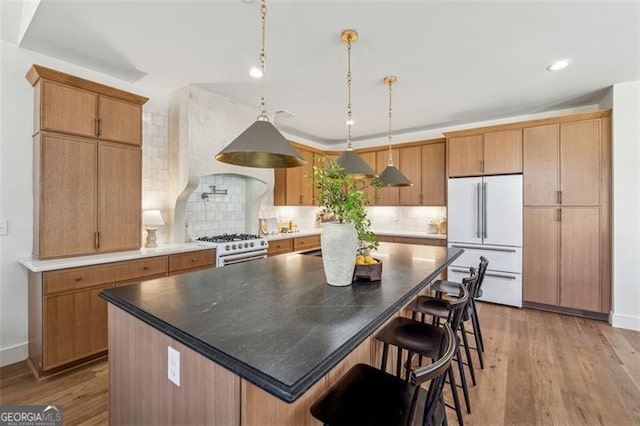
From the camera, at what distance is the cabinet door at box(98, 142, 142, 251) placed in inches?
110

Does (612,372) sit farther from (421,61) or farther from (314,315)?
(421,61)

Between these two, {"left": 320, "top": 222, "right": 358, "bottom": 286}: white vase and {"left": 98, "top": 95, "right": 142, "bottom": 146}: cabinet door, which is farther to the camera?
{"left": 98, "top": 95, "right": 142, "bottom": 146}: cabinet door

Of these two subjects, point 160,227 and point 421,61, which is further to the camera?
point 160,227

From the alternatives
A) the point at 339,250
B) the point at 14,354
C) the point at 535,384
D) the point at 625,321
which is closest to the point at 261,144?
the point at 339,250

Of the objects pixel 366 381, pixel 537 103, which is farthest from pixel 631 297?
pixel 366 381

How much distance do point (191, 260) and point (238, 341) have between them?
2.53 metres

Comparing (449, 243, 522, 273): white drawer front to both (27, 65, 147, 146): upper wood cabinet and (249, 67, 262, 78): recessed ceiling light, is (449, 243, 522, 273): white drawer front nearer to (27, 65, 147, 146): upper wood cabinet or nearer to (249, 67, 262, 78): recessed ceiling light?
(249, 67, 262, 78): recessed ceiling light

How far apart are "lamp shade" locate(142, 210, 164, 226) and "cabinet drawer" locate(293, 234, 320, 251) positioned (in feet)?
6.86

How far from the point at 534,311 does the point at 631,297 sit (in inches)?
37.8

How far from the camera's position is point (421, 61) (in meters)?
2.82

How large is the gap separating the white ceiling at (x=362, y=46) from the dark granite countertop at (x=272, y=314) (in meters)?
1.88

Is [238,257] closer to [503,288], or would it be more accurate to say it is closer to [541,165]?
[503,288]

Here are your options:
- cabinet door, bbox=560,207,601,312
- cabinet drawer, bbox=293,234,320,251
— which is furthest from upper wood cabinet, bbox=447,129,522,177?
cabinet drawer, bbox=293,234,320,251

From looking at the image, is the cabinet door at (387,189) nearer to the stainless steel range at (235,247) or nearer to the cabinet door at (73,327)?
the stainless steel range at (235,247)
